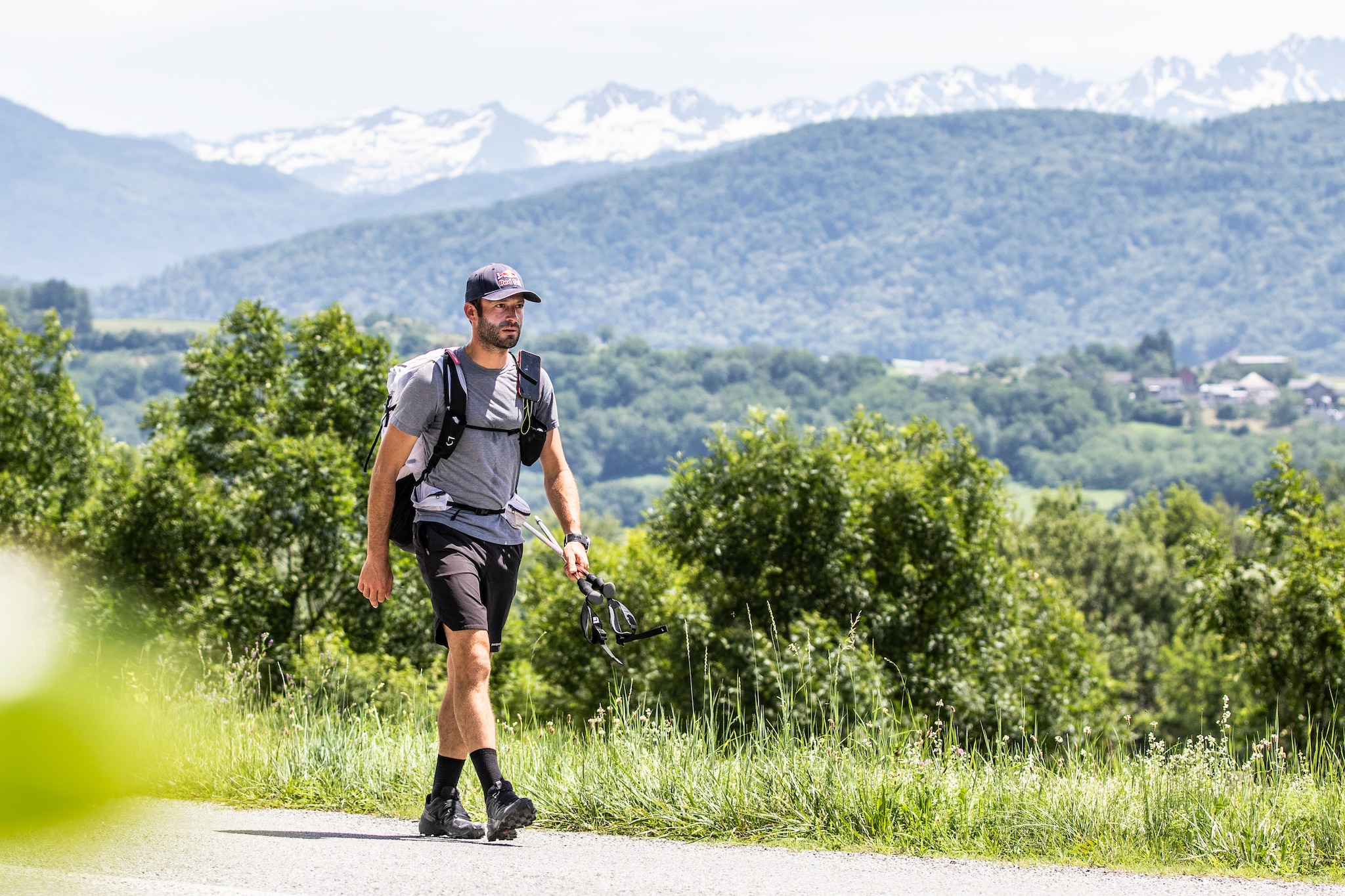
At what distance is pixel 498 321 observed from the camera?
14.9 feet

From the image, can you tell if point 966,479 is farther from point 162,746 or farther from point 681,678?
point 162,746

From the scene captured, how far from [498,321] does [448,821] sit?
170cm

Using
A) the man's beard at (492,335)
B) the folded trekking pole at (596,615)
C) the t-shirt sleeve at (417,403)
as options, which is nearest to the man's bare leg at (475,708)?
the folded trekking pole at (596,615)

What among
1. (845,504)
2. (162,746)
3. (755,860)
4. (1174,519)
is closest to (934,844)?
(755,860)

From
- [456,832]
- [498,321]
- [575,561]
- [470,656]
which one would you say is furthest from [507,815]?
[498,321]

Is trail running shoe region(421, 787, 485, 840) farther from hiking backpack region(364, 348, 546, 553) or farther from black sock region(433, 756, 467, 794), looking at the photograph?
hiking backpack region(364, 348, 546, 553)

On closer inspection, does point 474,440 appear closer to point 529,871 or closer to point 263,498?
point 529,871

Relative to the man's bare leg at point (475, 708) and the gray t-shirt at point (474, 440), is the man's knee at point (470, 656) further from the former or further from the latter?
the gray t-shirt at point (474, 440)

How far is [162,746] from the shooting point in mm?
5074

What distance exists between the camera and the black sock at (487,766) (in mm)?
4254

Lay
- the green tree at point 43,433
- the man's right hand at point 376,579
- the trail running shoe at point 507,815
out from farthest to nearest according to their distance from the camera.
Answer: the green tree at point 43,433, the man's right hand at point 376,579, the trail running shoe at point 507,815

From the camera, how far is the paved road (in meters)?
3.40

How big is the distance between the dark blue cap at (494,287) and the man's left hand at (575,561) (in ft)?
2.92

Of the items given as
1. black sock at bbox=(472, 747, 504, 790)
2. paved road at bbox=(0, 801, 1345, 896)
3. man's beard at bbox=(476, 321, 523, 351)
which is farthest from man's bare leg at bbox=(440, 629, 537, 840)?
man's beard at bbox=(476, 321, 523, 351)
